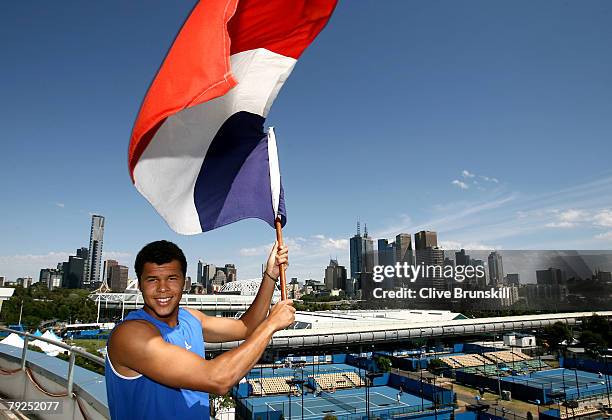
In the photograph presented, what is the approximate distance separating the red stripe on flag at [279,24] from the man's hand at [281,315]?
73.2 inches

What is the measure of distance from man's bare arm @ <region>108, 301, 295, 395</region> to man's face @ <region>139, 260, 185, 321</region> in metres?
0.24

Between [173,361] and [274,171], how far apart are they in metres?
1.78

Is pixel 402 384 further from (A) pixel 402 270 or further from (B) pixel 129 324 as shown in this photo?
Result: (A) pixel 402 270

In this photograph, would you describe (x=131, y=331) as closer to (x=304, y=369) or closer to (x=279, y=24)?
(x=279, y=24)

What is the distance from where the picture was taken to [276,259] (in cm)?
292

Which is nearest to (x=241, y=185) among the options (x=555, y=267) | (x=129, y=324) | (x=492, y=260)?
(x=129, y=324)

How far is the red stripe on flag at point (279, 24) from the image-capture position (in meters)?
2.97

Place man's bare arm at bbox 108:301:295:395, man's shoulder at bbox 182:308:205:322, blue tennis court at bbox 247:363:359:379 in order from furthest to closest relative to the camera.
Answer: blue tennis court at bbox 247:363:359:379
man's shoulder at bbox 182:308:205:322
man's bare arm at bbox 108:301:295:395

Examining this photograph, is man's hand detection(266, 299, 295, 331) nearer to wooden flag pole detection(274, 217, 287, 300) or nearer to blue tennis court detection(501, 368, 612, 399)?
wooden flag pole detection(274, 217, 287, 300)

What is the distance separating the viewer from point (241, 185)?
11.4 ft

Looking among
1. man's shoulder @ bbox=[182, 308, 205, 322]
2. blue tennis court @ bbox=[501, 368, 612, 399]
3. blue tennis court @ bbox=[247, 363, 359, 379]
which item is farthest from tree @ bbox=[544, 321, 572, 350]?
man's shoulder @ bbox=[182, 308, 205, 322]

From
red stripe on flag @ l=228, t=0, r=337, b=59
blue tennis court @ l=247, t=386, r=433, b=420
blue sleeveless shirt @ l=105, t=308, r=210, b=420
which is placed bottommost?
blue tennis court @ l=247, t=386, r=433, b=420

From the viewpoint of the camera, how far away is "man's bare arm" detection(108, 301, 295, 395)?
69.3 inches

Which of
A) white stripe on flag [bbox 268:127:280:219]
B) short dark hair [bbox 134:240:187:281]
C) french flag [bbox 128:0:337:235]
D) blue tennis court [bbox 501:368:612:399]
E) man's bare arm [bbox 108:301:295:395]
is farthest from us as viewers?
blue tennis court [bbox 501:368:612:399]
